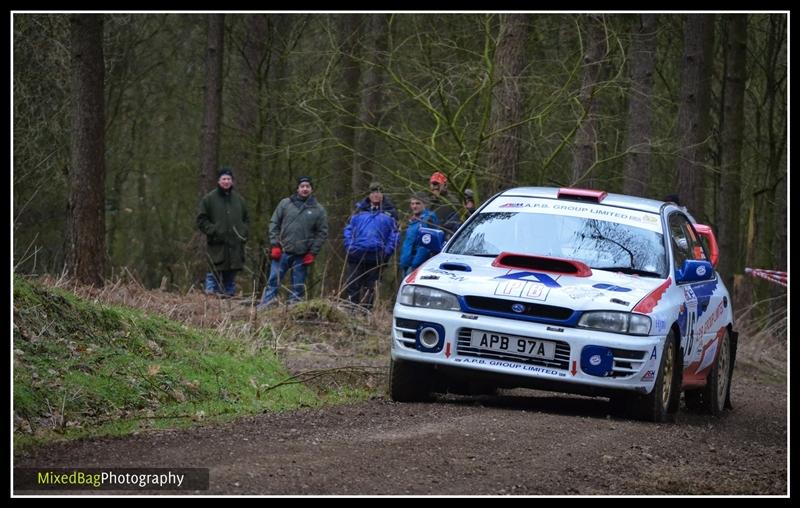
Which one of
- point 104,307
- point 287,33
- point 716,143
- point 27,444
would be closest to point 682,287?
point 104,307

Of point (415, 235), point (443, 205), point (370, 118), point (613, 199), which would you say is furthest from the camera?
point (370, 118)

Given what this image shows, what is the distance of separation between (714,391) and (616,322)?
2596mm

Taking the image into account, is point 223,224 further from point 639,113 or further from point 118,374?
point 118,374

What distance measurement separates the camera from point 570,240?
1080 cm

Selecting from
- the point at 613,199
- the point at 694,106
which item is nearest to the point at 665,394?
the point at 613,199

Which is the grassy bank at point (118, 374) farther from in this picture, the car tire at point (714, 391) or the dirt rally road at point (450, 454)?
the car tire at point (714, 391)

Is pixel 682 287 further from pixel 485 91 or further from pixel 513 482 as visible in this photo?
pixel 485 91

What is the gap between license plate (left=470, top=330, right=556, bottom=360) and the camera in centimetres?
966

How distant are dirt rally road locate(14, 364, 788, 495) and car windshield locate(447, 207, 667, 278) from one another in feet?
4.05

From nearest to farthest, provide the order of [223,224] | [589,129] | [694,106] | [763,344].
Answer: [589,129] < [223,224] < [763,344] < [694,106]

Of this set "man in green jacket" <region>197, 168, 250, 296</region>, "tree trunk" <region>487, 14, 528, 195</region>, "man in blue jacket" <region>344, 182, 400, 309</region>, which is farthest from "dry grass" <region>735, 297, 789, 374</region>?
"man in green jacket" <region>197, 168, 250, 296</region>

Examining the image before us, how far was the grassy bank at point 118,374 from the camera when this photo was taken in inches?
327

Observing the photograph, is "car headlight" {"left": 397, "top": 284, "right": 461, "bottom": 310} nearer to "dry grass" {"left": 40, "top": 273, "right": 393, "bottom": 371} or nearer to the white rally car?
the white rally car
